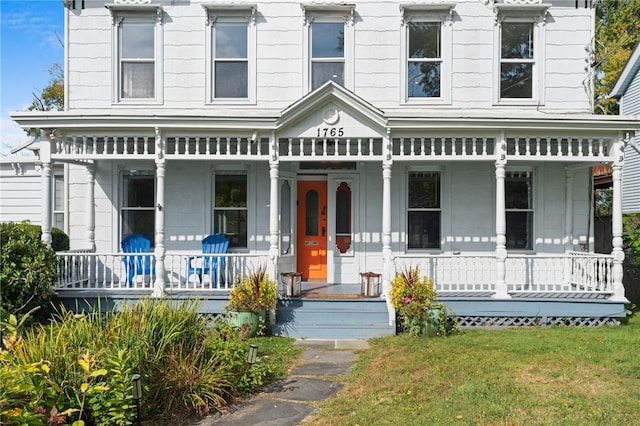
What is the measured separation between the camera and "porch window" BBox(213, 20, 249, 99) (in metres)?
11.8

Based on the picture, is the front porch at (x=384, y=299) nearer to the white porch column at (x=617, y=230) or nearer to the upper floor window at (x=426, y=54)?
the white porch column at (x=617, y=230)

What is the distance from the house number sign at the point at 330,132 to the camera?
9.98m

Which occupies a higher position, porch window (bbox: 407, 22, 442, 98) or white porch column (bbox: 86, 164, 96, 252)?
porch window (bbox: 407, 22, 442, 98)

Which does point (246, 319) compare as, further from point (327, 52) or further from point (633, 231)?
point (633, 231)

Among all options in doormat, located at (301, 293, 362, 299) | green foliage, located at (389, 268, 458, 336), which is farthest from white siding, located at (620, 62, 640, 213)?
doormat, located at (301, 293, 362, 299)

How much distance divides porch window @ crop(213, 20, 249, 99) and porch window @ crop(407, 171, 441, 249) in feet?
14.6

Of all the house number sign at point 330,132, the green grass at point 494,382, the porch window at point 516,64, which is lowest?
the green grass at point 494,382

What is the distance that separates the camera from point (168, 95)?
11.8 meters

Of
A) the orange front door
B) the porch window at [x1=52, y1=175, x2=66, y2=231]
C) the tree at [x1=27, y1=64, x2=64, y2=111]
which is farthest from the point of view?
the tree at [x1=27, y1=64, x2=64, y2=111]

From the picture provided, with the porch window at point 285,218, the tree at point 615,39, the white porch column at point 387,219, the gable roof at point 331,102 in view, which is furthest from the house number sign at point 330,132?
the tree at point 615,39

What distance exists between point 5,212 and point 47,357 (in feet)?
36.8

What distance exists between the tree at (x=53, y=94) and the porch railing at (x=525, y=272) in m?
28.2

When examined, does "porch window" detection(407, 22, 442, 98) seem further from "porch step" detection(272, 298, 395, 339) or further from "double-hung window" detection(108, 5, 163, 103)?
"double-hung window" detection(108, 5, 163, 103)

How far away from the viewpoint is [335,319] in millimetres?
9633
